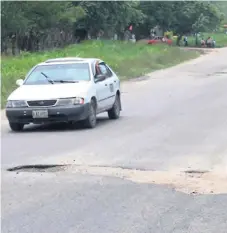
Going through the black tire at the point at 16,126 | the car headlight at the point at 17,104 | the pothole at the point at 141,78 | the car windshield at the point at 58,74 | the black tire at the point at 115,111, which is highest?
the car windshield at the point at 58,74

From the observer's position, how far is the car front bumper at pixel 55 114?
1481cm

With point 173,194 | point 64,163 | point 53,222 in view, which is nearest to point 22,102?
point 64,163

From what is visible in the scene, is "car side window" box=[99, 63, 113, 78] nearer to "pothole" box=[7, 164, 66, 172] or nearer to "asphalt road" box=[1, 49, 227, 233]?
"asphalt road" box=[1, 49, 227, 233]

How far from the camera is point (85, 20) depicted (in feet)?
185

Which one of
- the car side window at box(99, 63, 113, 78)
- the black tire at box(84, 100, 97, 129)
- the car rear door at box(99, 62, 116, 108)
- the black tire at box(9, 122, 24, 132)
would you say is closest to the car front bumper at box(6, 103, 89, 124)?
the black tire at box(84, 100, 97, 129)

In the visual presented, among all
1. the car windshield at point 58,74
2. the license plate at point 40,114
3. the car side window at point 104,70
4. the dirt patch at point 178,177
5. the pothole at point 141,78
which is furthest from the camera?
the pothole at point 141,78

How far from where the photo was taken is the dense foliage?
40.9 metres

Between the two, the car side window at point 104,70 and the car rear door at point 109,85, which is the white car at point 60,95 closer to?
the car rear door at point 109,85

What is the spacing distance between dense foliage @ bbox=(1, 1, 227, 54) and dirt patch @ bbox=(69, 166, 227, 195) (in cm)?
3004

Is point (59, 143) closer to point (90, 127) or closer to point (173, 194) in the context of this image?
point (90, 127)

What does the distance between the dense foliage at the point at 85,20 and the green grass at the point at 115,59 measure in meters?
2.20

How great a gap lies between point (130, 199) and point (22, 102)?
727 centimetres

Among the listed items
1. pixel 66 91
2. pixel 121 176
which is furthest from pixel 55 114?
pixel 121 176

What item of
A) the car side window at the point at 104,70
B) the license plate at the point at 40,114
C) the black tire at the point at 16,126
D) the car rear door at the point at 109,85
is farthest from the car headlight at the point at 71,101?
the car side window at the point at 104,70
